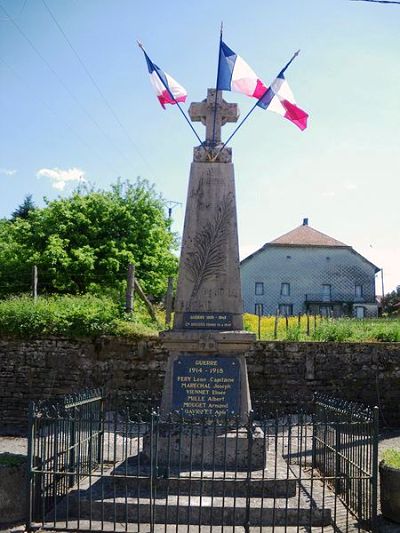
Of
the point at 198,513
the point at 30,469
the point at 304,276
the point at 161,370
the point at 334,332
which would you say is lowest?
the point at 198,513

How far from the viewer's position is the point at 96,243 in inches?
875

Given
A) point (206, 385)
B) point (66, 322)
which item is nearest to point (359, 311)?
point (66, 322)

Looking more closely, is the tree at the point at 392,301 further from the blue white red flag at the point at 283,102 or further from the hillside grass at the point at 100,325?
the blue white red flag at the point at 283,102

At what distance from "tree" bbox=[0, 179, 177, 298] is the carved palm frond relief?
1385 cm

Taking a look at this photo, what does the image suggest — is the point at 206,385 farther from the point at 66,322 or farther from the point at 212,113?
the point at 66,322

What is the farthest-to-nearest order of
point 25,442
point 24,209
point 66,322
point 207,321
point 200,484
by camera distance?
1. point 24,209
2. point 66,322
3. point 25,442
4. point 207,321
5. point 200,484

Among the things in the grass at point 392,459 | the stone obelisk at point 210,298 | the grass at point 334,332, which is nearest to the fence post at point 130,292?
the grass at point 334,332

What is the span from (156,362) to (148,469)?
19.4 feet

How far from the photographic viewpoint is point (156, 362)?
41.3 ft

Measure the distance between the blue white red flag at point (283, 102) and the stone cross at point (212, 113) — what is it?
1.50 ft

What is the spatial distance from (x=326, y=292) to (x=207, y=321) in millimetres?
34580

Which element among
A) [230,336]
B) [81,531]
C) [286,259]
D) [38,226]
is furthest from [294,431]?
[286,259]

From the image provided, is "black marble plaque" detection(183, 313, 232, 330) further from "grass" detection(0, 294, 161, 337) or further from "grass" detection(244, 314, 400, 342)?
"grass" detection(244, 314, 400, 342)

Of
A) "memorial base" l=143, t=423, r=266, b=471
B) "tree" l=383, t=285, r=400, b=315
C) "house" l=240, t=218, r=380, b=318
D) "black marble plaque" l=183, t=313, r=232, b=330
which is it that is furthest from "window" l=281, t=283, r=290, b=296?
"memorial base" l=143, t=423, r=266, b=471
